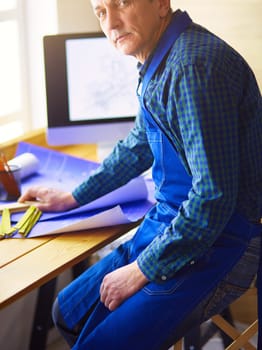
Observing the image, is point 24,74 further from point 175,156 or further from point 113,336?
point 113,336

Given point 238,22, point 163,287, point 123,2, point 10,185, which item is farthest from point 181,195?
point 238,22

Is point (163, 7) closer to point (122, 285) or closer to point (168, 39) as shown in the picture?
point (168, 39)

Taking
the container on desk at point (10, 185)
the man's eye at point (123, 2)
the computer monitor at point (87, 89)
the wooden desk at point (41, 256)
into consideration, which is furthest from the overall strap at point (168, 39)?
the computer monitor at point (87, 89)

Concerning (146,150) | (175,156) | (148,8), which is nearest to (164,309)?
(175,156)

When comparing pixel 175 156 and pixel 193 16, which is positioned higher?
pixel 193 16

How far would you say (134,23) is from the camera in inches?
60.9

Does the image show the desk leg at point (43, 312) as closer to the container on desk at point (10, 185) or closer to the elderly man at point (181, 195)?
the container on desk at point (10, 185)

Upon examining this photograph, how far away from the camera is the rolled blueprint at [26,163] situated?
Answer: 2.07 meters

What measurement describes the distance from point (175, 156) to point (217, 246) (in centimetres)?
22

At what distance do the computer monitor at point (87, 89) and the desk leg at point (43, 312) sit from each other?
18.5 inches

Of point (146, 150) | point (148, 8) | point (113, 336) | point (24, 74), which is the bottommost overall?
point (113, 336)

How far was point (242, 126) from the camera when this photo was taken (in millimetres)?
1475

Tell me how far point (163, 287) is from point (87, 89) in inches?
36.9

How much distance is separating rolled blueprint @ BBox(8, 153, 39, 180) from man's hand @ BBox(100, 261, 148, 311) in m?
0.65
